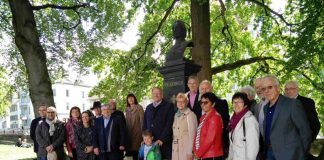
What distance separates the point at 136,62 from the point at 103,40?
10.7ft

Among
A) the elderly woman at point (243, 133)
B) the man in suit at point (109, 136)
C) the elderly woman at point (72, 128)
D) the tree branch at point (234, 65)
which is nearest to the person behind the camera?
the elderly woman at point (243, 133)

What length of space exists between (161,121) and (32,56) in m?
6.92

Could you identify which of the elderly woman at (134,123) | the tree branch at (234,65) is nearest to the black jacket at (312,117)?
the elderly woman at (134,123)

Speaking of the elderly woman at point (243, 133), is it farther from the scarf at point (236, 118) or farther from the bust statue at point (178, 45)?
the bust statue at point (178, 45)

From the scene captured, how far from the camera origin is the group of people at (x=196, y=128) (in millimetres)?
4992

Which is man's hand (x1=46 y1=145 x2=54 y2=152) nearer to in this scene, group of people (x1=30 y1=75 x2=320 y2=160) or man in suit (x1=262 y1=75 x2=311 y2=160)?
group of people (x1=30 y1=75 x2=320 y2=160)

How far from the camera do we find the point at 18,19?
12.9m

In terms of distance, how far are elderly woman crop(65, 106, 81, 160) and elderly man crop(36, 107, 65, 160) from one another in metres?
0.13

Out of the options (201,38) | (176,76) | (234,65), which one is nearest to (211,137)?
(176,76)

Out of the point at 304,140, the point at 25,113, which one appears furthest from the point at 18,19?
the point at 25,113

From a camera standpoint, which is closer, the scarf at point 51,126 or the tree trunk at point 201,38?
the scarf at point 51,126

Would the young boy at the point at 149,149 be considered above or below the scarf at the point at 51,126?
below

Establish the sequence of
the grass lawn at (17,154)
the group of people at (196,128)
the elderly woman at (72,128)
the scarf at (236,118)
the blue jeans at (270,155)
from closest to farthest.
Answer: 1. the group of people at (196,128)
2. the blue jeans at (270,155)
3. the scarf at (236,118)
4. the elderly woman at (72,128)
5. the grass lawn at (17,154)

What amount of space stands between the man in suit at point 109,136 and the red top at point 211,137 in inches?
102
